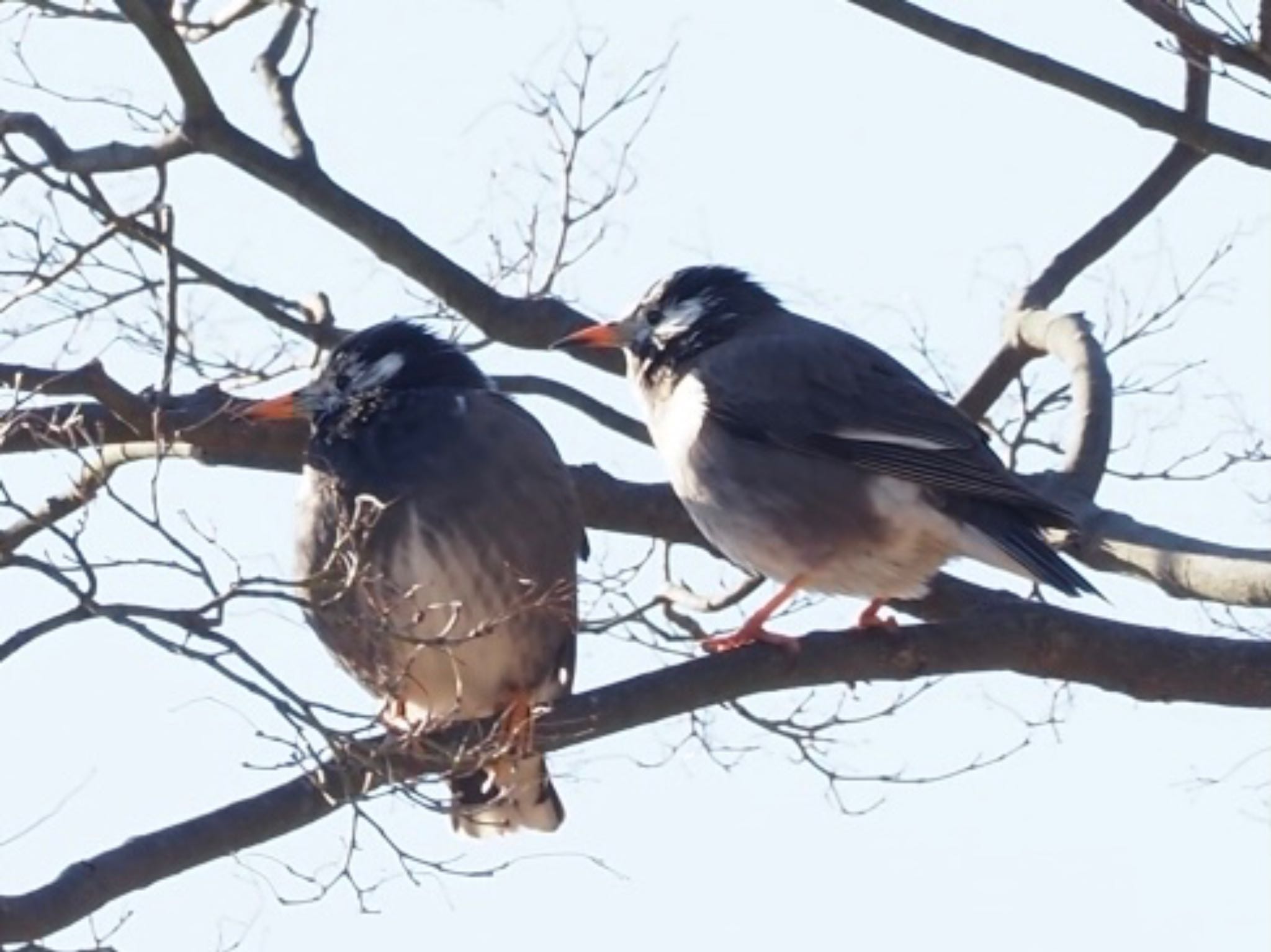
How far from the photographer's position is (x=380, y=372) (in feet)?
27.2

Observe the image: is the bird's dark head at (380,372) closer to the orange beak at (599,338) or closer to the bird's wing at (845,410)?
the orange beak at (599,338)

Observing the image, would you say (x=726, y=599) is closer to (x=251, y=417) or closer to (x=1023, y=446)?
(x=1023, y=446)

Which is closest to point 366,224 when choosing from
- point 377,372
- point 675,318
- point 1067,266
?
point 377,372

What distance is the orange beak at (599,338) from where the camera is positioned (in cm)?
862

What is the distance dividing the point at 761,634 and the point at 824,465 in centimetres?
86

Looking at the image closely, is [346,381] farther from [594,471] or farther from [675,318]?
[675,318]

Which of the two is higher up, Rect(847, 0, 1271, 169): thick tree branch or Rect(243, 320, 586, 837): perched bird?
Rect(847, 0, 1271, 169): thick tree branch

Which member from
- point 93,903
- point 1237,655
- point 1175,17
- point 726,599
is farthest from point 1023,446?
point 93,903

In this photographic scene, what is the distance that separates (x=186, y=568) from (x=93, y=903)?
2.27 feet

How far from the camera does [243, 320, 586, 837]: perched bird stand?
24.4 feet

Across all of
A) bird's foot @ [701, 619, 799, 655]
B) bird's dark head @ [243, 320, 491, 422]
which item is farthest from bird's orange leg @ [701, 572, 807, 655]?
bird's dark head @ [243, 320, 491, 422]

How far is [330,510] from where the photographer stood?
300 inches

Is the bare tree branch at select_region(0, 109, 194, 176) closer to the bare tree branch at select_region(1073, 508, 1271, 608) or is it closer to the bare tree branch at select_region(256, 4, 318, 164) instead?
the bare tree branch at select_region(256, 4, 318, 164)

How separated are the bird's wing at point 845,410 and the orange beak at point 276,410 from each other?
1.07 meters
